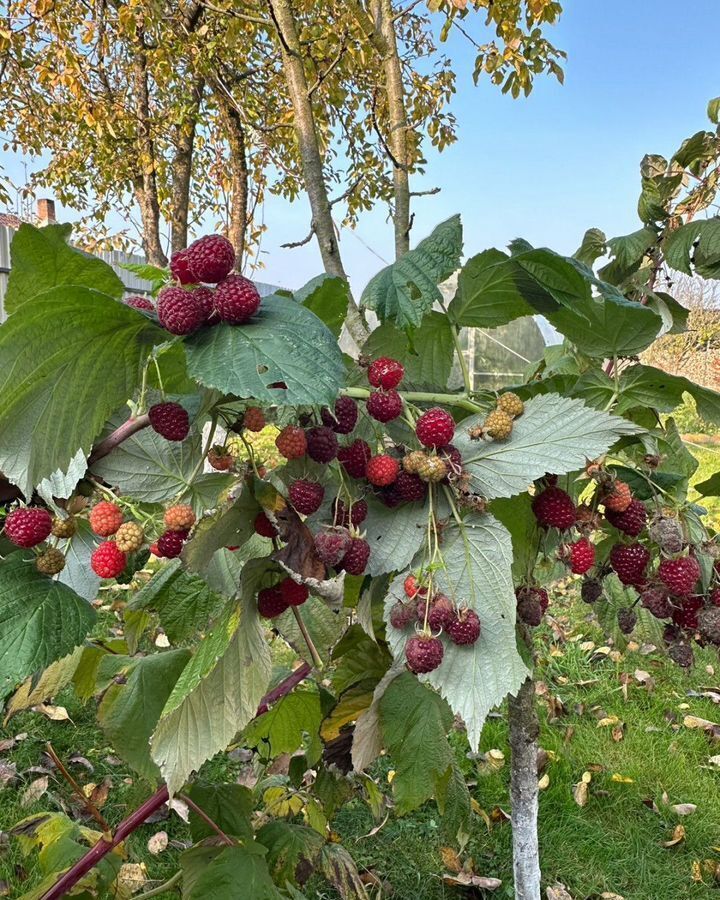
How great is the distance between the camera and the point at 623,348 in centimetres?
87

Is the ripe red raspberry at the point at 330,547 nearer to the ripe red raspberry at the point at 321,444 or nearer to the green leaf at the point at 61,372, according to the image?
the ripe red raspberry at the point at 321,444

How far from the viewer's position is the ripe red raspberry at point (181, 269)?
0.58m

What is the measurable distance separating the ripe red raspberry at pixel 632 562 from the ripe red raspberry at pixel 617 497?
9 centimetres

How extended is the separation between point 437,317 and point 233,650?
0.47 metres

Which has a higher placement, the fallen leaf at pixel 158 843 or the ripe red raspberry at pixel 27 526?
the ripe red raspberry at pixel 27 526

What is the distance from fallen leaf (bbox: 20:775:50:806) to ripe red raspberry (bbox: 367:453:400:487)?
6.76 ft

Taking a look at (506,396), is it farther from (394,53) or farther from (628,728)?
(628,728)

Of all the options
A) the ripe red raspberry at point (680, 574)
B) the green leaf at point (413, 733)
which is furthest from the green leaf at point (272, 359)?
the green leaf at point (413, 733)

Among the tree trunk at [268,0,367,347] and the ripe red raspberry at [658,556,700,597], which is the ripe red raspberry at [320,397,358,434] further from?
the tree trunk at [268,0,367,347]

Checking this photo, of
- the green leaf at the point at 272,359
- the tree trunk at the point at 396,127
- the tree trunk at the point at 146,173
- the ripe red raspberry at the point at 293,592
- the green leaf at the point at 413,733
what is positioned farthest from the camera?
the tree trunk at the point at 146,173

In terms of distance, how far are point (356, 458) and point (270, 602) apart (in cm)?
18

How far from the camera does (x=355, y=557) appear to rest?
65 centimetres

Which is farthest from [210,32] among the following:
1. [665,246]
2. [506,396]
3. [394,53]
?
[506,396]

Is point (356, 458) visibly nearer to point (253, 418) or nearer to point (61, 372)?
point (253, 418)
